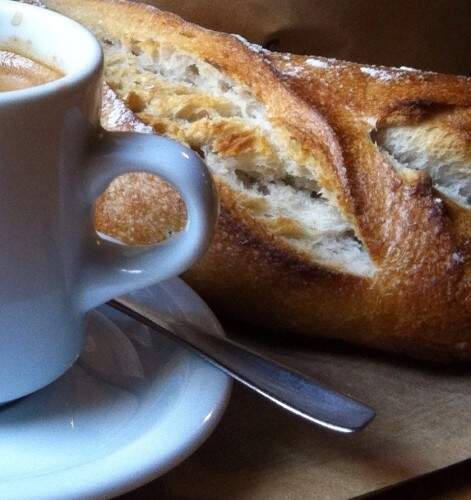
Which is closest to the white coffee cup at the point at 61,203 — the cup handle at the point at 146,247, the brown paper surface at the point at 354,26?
the cup handle at the point at 146,247

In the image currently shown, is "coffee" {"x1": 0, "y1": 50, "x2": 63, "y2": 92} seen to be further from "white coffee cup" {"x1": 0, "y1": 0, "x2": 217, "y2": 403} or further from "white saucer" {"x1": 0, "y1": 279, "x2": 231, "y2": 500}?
"white saucer" {"x1": 0, "y1": 279, "x2": 231, "y2": 500}

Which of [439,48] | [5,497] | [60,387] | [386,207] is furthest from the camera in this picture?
[439,48]

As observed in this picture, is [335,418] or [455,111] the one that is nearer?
[335,418]

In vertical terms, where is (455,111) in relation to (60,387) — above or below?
above

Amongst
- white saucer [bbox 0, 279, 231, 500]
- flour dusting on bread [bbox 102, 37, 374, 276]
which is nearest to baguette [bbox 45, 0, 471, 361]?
flour dusting on bread [bbox 102, 37, 374, 276]

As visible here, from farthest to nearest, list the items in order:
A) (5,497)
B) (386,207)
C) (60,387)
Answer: (386,207), (60,387), (5,497)

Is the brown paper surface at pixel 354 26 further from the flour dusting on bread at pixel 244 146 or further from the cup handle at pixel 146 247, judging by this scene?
the cup handle at pixel 146 247

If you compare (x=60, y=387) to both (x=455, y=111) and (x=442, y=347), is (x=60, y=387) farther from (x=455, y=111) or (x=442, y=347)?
(x=455, y=111)

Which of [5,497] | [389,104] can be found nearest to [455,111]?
[389,104]

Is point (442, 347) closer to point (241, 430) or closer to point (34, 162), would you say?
point (241, 430)
